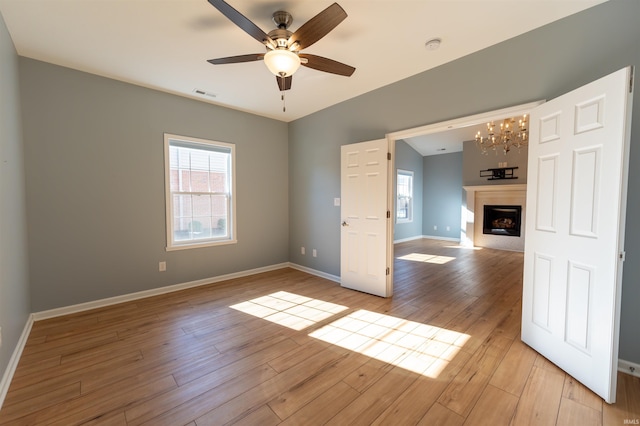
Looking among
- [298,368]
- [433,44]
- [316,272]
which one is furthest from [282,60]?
[316,272]

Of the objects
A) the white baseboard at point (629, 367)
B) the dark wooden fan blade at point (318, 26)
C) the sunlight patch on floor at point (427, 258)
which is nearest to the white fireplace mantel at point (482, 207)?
the sunlight patch on floor at point (427, 258)

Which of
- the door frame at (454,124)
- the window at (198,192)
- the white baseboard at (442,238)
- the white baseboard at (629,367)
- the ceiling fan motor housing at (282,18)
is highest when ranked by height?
the ceiling fan motor housing at (282,18)

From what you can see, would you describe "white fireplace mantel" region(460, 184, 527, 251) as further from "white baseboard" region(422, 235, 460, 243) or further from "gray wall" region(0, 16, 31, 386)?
"gray wall" region(0, 16, 31, 386)

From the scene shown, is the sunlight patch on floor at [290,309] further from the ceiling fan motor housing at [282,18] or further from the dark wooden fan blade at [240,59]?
the ceiling fan motor housing at [282,18]

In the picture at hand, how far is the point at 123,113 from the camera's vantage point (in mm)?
3244

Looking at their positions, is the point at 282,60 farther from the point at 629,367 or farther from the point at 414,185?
the point at 414,185

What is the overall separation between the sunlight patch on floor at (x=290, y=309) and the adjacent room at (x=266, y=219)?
A: 1.4 inches

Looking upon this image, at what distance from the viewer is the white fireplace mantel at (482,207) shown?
6.51m

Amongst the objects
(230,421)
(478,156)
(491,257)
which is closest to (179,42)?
(230,421)

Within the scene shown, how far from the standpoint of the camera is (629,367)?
1896mm

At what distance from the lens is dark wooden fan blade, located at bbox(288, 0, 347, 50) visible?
61.8 inches

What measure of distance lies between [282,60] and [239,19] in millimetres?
390

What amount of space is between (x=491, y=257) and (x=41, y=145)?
301 inches

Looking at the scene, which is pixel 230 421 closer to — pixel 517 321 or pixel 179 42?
pixel 517 321
